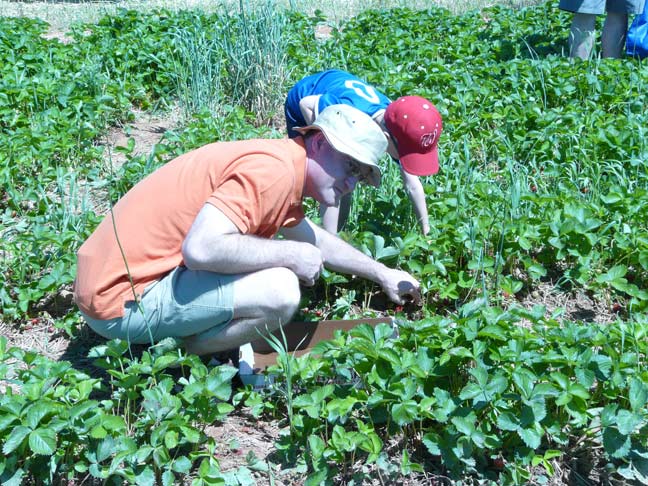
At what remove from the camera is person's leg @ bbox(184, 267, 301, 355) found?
2621 mm

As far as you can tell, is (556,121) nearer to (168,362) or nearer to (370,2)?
(168,362)

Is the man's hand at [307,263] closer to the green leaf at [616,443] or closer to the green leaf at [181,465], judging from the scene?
the green leaf at [181,465]

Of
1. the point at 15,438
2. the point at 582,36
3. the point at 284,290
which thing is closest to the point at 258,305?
the point at 284,290

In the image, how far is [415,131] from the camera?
2957mm

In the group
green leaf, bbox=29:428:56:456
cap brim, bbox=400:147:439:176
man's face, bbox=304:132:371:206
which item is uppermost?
man's face, bbox=304:132:371:206

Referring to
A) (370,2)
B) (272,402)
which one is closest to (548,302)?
(272,402)

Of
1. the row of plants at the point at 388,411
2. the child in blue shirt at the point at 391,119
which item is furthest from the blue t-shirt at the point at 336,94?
the row of plants at the point at 388,411

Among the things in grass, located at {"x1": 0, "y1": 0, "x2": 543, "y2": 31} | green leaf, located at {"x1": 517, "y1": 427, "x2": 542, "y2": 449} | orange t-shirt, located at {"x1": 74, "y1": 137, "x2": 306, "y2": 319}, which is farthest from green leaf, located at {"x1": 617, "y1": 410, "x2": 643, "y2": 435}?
grass, located at {"x1": 0, "y1": 0, "x2": 543, "y2": 31}

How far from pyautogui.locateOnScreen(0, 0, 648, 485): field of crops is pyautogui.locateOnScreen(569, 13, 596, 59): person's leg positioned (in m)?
0.11

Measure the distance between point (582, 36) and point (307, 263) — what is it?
4.01 m

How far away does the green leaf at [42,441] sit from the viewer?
213 centimetres

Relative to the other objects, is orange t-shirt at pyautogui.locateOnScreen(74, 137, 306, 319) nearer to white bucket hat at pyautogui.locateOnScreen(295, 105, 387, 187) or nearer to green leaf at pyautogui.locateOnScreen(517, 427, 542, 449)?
white bucket hat at pyautogui.locateOnScreen(295, 105, 387, 187)

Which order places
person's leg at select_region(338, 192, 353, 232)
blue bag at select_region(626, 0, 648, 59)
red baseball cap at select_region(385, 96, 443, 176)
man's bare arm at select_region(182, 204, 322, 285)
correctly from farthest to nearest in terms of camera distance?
blue bag at select_region(626, 0, 648, 59) → person's leg at select_region(338, 192, 353, 232) → red baseball cap at select_region(385, 96, 443, 176) → man's bare arm at select_region(182, 204, 322, 285)

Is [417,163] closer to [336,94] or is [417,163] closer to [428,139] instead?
[428,139]
